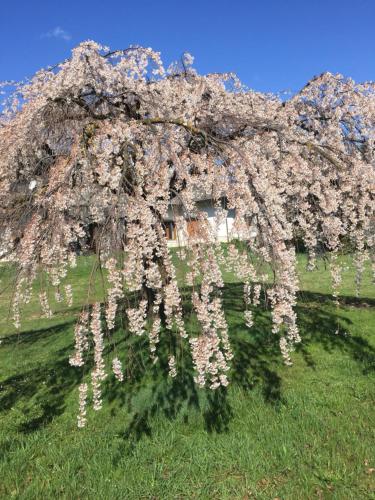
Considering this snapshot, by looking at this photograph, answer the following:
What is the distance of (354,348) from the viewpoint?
746cm

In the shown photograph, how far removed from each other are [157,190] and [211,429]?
10.2 feet

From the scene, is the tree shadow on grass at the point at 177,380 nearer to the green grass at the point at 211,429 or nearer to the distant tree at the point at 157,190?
the green grass at the point at 211,429

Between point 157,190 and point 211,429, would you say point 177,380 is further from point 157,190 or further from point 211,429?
point 157,190

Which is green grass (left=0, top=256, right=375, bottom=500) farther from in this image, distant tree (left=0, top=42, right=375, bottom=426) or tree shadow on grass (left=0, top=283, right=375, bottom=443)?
distant tree (left=0, top=42, right=375, bottom=426)

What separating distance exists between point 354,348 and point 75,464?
16.7 ft

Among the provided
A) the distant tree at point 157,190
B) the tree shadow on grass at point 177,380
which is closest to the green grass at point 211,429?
the tree shadow on grass at point 177,380

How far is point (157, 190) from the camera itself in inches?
182

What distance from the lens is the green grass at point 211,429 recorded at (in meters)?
4.43

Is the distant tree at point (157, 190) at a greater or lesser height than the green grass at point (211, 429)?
greater

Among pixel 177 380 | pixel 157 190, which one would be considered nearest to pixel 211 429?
pixel 177 380

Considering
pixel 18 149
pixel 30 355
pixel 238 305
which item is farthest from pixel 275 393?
pixel 30 355

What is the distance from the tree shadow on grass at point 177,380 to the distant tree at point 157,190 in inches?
21.2

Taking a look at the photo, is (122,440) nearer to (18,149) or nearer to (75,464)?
(75,464)

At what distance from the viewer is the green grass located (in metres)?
4.43
